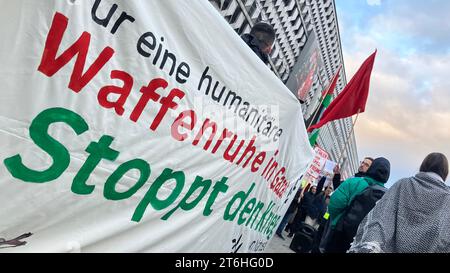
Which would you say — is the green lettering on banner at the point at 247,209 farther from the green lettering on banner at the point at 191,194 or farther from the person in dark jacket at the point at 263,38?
the person in dark jacket at the point at 263,38

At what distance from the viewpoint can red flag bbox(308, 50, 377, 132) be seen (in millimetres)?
5094

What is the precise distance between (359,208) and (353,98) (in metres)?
2.35

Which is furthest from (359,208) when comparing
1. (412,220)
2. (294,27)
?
(294,27)

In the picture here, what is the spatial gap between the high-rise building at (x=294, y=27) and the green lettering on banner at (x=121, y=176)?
19.1 ft

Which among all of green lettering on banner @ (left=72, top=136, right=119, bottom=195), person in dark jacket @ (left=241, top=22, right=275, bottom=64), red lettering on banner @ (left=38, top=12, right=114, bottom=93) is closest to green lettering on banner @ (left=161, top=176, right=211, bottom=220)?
green lettering on banner @ (left=72, top=136, right=119, bottom=195)

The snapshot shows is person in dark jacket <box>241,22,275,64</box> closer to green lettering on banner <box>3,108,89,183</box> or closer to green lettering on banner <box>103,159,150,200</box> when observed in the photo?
green lettering on banner <box>103,159,150,200</box>

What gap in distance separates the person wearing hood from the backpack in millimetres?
61

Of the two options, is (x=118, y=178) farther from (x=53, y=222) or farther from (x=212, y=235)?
(x=212, y=235)

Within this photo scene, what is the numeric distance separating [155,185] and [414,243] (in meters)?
1.60

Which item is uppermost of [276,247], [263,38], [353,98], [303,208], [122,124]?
[353,98]

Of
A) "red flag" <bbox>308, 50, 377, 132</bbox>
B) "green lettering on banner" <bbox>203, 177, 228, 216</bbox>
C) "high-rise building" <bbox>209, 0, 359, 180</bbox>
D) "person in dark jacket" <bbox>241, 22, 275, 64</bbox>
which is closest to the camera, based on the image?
"green lettering on banner" <bbox>203, 177, 228, 216</bbox>

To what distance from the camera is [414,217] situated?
2.20m

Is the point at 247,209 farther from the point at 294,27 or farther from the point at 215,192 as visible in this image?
the point at 294,27

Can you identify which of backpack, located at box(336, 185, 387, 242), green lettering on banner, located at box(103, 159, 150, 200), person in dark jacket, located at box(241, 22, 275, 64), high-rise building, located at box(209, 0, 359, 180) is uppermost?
high-rise building, located at box(209, 0, 359, 180)
